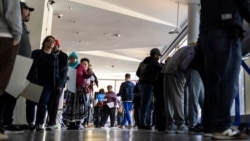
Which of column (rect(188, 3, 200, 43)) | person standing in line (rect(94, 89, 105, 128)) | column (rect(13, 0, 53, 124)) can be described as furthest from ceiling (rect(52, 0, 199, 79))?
person standing in line (rect(94, 89, 105, 128))

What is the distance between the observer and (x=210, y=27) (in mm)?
2189

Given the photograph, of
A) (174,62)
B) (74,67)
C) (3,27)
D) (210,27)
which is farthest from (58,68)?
(210,27)

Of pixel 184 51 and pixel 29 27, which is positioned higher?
pixel 29 27

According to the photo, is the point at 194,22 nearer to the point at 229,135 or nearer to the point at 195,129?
the point at 195,129

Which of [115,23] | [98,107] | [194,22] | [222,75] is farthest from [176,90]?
[98,107]

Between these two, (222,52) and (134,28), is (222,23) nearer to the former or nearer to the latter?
(222,52)

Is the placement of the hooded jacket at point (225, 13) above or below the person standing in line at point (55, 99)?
above

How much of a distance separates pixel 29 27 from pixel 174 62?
11.8 ft

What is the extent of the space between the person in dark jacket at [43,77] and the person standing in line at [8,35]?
1.73m

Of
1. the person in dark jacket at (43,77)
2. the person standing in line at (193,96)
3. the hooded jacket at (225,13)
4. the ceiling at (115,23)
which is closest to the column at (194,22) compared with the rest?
the ceiling at (115,23)

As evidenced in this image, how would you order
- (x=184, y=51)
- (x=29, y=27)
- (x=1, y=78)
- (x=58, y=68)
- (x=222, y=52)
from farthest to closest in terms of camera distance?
(x=29, y=27), (x=58, y=68), (x=184, y=51), (x=222, y=52), (x=1, y=78)

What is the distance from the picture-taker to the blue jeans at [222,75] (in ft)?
6.67

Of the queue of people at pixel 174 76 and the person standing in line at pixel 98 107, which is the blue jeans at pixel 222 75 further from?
the person standing in line at pixel 98 107

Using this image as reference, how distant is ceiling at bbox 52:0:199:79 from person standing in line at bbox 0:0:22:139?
5.74 m
